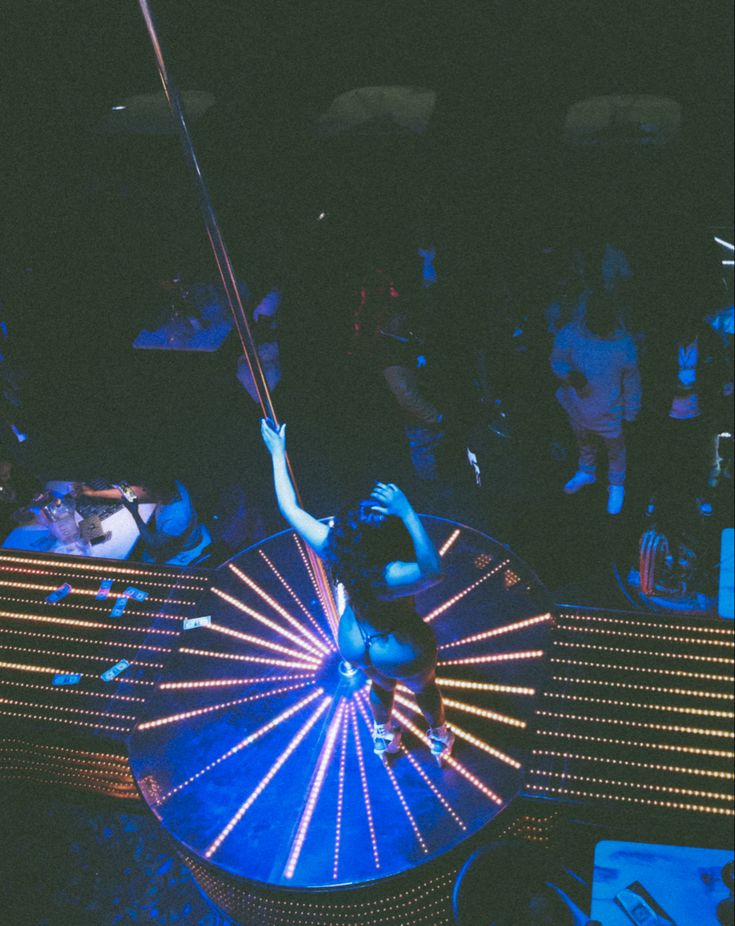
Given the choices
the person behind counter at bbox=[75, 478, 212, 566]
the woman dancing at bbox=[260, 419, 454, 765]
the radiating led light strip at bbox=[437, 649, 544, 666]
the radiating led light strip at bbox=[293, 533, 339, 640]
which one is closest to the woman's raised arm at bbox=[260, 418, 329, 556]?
the woman dancing at bbox=[260, 419, 454, 765]

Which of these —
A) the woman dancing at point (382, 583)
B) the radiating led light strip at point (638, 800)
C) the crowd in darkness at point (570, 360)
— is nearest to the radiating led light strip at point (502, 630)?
the woman dancing at point (382, 583)

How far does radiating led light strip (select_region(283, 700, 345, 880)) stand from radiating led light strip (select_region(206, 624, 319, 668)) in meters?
0.35

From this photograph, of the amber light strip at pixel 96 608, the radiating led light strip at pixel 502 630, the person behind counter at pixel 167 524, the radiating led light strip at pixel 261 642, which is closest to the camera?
the radiating led light strip at pixel 502 630

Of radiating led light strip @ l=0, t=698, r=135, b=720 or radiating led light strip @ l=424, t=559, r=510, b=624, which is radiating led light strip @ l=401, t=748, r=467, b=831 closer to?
radiating led light strip @ l=424, t=559, r=510, b=624

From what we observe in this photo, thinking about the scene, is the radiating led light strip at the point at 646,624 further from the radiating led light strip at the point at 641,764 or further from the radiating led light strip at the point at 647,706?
the radiating led light strip at the point at 641,764

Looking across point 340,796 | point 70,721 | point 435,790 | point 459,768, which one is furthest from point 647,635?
point 70,721

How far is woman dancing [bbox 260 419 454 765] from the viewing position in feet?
8.39

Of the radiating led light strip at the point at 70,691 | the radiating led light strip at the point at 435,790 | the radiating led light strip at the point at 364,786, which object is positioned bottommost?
the radiating led light strip at the point at 435,790

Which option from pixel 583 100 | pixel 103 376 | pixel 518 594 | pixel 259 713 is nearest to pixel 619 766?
pixel 518 594

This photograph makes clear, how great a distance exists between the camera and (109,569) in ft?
14.2

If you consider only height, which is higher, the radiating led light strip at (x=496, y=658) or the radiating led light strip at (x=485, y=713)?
the radiating led light strip at (x=496, y=658)

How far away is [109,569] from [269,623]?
1200 millimetres

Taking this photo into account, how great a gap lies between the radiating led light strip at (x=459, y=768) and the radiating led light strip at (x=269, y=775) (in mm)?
404

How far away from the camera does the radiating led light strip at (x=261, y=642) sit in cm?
373
